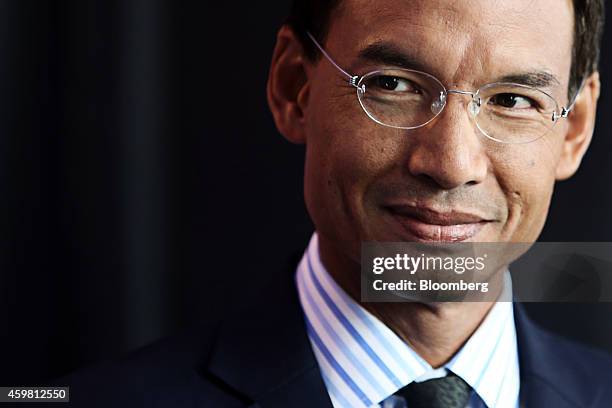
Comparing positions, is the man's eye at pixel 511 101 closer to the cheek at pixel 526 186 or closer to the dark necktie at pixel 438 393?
the cheek at pixel 526 186

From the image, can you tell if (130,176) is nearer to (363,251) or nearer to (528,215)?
(363,251)

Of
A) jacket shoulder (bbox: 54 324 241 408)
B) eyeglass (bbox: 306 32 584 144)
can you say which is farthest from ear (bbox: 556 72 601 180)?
jacket shoulder (bbox: 54 324 241 408)

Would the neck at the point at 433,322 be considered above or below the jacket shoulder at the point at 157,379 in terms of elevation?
above

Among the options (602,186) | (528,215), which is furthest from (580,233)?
(528,215)

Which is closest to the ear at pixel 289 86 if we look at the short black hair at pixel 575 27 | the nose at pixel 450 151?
the short black hair at pixel 575 27

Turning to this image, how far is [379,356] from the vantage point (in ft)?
4.80

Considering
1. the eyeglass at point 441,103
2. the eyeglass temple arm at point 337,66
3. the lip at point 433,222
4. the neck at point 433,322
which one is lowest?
the neck at point 433,322

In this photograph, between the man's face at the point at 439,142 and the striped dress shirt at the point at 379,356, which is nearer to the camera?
the man's face at the point at 439,142

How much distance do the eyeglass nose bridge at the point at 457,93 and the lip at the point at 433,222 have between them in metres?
0.14

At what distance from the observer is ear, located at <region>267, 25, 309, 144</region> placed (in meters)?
1.56

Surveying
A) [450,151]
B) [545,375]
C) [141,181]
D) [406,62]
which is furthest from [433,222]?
[141,181]

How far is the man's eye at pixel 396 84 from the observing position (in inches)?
53.7

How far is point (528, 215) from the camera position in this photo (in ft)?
4.72

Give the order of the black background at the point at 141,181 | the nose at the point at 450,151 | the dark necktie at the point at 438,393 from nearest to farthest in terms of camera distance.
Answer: the nose at the point at 450,151
the dark necktie at the point at 438,393
the black background at the point at 141,181
